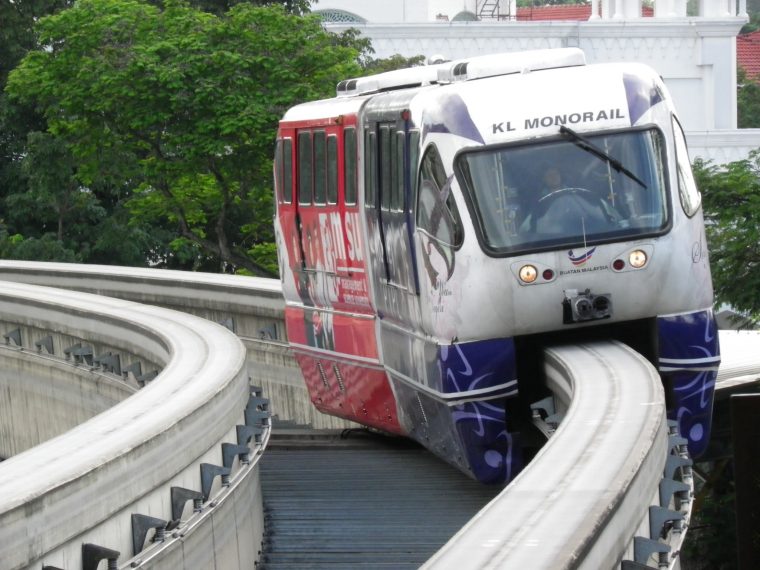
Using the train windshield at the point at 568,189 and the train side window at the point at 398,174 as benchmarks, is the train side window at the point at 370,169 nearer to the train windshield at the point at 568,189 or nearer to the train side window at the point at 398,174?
the train side window at the point at 398,174

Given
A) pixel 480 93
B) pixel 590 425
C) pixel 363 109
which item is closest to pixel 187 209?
pixel 363 109

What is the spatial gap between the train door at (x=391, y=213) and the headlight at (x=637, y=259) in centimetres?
171

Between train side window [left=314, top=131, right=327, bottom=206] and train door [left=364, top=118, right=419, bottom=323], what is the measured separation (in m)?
1.46

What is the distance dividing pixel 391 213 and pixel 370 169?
762 mm

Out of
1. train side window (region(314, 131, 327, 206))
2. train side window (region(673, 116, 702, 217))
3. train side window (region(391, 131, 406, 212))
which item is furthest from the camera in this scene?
train side window (region(314, 131, 327, 206))

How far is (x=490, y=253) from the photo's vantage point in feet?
44.3

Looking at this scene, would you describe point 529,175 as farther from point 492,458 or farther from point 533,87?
point 492,458

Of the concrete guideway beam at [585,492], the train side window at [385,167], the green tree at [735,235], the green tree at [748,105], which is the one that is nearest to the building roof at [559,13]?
the green tree at [748,105]

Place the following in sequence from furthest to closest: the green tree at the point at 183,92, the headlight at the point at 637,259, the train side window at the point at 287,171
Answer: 1. the green tree at the point at 183,92
2. the train side window at the point at 287,171
3. the headlight at the point at 637,259

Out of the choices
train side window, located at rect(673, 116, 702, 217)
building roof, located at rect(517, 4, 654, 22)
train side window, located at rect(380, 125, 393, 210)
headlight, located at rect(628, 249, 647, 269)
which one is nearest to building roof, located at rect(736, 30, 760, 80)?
building roof, located at rect(517, 4, 654, 22)

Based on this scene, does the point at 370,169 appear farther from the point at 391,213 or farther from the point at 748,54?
the point at 748,54

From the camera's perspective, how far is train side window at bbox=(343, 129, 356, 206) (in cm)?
1639

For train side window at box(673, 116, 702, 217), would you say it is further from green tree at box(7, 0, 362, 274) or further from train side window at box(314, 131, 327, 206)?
green tree at box(7, 0, 362, 274)

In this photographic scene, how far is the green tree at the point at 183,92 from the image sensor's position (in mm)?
37156
